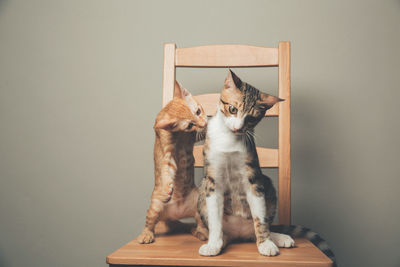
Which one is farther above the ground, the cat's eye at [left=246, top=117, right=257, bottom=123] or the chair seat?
the cat's eye at [left=246, top=117, right=257, bottom=123]

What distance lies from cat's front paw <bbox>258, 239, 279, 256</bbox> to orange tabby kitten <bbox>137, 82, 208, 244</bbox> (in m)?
0.17

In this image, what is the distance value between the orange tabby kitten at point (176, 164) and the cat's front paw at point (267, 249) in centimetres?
17

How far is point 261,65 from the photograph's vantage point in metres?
0.96

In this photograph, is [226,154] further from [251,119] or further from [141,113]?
[141,113]

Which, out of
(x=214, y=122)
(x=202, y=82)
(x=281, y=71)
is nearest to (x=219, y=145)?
→ (x=214, y=122)

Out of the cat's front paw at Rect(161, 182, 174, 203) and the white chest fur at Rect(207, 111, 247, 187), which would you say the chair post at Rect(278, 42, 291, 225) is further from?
the cat's front paw at Rect(161, 182, 174, 203)

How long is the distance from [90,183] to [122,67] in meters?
0.50

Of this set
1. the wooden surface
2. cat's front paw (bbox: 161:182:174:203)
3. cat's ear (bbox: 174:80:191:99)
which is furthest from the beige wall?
cat's front paw (bbox: 161:182:174:203)

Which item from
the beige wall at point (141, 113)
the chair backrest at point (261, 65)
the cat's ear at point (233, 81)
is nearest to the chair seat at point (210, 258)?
the chair backrest at point (261, 65)

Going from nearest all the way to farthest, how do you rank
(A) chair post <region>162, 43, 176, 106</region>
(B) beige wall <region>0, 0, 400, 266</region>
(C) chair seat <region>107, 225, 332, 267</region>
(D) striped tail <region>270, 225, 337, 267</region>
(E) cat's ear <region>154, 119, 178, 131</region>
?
(C) chair seat <region>107, 225, 332, 267</region> < (E) cat's ear <region>154, 119, 178, 131</region> < (D) striped tail <region>270, 225, 337, 267</region> < (A) chair post <region>162, 43, 176, 106</region> < (B) beige wall <region>0, 0, 400, 266</region>

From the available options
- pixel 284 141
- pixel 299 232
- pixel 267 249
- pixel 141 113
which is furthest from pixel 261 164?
pixel 141 113

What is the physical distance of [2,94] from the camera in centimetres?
126

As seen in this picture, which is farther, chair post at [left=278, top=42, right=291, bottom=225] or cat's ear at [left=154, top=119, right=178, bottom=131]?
chair post at [left=278, top=42, right=291, bottom=225]

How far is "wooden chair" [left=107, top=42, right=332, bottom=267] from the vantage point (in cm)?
61
